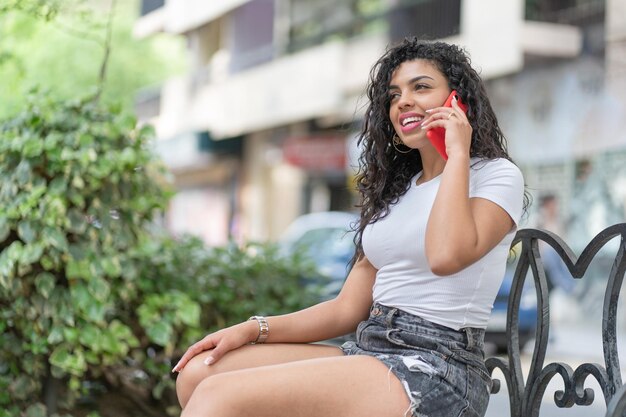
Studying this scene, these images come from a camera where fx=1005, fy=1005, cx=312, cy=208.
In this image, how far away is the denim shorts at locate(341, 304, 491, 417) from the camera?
2.35m

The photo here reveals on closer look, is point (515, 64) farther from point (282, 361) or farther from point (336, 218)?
point (282, 361)

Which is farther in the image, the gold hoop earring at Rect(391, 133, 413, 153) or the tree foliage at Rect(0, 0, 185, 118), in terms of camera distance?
the tree foliage at Rect(0, 0, 185, 118)

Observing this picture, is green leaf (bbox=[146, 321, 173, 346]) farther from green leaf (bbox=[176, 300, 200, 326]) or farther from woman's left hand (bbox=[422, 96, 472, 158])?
woman's left hand (bbox=[422, 96, 472, 158])

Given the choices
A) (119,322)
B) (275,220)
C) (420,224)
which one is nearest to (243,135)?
(275,220)

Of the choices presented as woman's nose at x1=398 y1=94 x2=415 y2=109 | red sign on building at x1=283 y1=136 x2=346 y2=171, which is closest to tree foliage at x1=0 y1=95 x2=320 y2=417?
woman's nose at x1=398 y1=94 x2=415 y2=109

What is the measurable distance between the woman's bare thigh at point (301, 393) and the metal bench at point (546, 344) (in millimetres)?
533

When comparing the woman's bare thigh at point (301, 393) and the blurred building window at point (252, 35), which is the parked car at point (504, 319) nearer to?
the woman's bare thigh at point (301, 393)

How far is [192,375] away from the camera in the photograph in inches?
102

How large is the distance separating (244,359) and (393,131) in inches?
31.3

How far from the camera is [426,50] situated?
107 inches

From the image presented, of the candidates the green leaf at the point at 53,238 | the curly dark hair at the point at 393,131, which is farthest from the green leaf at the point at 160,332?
the curly dark hair at the point at 393,131

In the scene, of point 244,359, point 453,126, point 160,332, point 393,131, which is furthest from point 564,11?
point 244,359

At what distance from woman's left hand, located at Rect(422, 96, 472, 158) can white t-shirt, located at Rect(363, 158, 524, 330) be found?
0.12m

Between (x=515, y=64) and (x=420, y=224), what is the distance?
43.7ft
